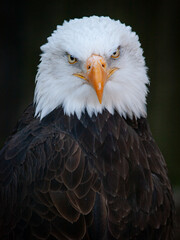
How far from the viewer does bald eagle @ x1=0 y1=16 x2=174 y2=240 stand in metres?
2.88

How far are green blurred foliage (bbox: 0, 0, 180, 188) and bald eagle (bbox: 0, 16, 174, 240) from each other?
2.58 m

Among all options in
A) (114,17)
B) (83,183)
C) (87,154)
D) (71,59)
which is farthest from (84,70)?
(114,17)

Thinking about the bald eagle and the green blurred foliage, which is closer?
Answer: the bald eagle

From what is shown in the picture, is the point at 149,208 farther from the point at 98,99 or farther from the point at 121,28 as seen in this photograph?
the point at 121,28

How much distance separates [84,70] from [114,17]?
284 cm

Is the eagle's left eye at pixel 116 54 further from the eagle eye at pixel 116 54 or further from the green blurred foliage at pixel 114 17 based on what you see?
the green blurred foliage at pixel 114 17

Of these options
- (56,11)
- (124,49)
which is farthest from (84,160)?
(56,11)

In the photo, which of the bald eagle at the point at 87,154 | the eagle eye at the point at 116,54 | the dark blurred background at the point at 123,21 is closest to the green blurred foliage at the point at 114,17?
the dark blurred background at the point at 123,21

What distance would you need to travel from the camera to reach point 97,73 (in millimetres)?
2875

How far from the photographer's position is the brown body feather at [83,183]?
113 inches

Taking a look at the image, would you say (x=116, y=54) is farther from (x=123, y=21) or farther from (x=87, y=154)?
(x=123, y=21)

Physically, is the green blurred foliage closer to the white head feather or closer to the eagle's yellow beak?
the white head feather

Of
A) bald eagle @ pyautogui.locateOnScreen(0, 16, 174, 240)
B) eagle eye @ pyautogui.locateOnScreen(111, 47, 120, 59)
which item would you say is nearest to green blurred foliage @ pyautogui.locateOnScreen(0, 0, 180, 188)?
bald eagle @ pyautogui.locateOnScreen(0, 16, 174, 240)

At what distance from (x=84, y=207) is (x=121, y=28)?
109cm
